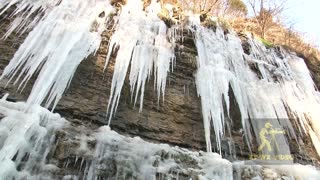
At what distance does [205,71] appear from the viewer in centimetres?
658

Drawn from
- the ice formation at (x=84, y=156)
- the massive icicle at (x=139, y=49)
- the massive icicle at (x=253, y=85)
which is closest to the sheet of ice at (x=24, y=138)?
the ice formation at (x=84, y=156)

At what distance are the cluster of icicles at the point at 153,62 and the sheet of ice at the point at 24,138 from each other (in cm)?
39

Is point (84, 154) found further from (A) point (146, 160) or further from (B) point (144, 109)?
(B) point (144, 109)

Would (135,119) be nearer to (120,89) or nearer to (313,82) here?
(120,89)

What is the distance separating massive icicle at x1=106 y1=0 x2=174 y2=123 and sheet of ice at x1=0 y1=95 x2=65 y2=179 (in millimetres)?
1037

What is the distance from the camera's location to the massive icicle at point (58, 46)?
5.40m

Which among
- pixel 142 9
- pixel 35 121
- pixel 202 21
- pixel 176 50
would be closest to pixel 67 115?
pixel 35 121

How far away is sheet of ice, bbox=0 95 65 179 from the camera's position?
4.09 meters

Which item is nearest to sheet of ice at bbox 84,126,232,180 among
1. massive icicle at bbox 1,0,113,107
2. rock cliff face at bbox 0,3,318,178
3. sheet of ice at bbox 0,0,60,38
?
rock cliff face at bbox 0,3,318,178

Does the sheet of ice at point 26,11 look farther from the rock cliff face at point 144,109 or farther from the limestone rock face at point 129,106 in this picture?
the limestone rock face at point 129,106

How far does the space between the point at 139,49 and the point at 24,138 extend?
2704 millimetres

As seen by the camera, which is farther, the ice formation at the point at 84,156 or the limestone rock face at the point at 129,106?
the limestone rock face at the point at 129,106

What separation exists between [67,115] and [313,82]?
17.0 feet

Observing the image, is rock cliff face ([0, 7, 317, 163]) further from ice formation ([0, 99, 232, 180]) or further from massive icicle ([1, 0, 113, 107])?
ice formation ([0, 99, 232, 180])
